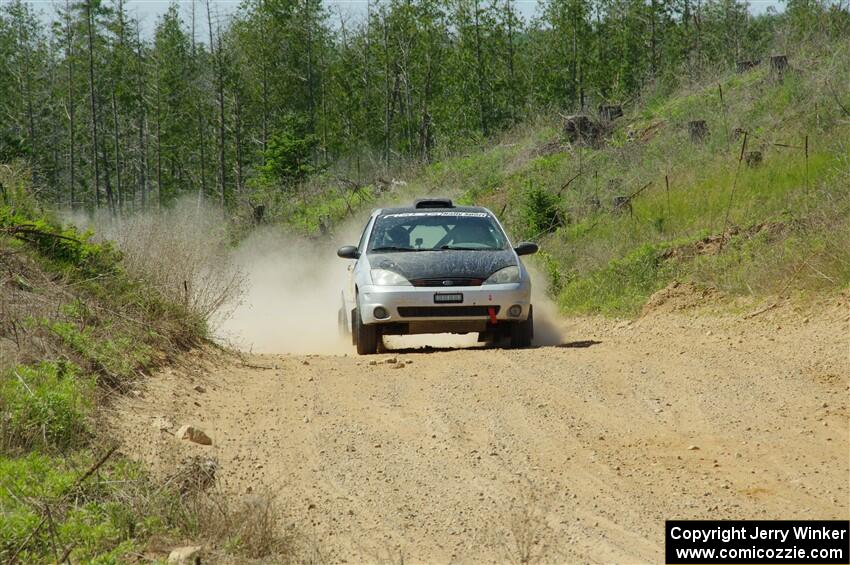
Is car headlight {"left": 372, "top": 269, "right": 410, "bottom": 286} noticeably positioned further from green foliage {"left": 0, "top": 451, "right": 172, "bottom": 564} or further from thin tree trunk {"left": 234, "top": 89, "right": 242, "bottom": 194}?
thin tree trunk {"left": 234, "top": 89, "right": 242, "bottom": 194}

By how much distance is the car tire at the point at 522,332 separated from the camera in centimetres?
1272

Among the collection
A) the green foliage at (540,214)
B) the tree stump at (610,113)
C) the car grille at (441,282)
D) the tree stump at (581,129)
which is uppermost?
the tree stump at (610,113)

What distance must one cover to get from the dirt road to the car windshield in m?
1.85

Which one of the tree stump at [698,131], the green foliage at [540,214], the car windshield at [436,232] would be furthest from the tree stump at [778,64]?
the car windshield at [436,232]

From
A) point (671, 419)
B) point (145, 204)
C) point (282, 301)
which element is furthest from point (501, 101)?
point (671, 419)

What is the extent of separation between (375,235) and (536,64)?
53.9 metres

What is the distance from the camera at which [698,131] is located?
80.2ft

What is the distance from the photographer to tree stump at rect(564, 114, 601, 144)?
30875 mm

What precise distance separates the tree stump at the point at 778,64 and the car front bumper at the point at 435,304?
52.2 ft

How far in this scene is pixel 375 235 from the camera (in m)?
13.6

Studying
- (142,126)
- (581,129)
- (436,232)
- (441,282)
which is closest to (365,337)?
(441,282)

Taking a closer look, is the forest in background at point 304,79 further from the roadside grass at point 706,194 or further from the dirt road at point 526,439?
the dirt road at point 526,439

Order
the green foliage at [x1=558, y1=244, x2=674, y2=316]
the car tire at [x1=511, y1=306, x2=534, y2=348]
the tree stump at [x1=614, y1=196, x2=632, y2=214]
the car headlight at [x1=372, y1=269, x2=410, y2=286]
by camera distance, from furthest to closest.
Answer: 1. the tree stump at [x1=614, y1=196, x2=632, y2=214]
2. the green foliage at [x1=558, y1=244, x2=674, y2=316]
3. the car tire at [x1=511, y1=306, x2=534, y2=348]
4. the car headlight at [x1=372, y1=269, x2=410, y2=286]

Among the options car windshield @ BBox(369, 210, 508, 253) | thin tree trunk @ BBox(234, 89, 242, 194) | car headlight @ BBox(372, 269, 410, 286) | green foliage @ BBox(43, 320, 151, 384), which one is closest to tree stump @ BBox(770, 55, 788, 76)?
car windshield @ BBox(369, 210, 508, 253)
